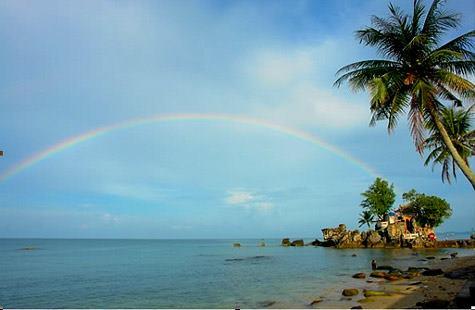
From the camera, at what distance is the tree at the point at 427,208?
296ft

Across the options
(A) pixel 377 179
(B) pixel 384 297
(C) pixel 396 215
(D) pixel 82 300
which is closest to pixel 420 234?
(C) pixel 396 215

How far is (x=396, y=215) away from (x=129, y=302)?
263ft

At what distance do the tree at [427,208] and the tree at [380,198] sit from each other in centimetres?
390

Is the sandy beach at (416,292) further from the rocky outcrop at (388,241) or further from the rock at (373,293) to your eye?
the rocky outcrop at (388,241)

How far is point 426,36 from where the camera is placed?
18.8 meters

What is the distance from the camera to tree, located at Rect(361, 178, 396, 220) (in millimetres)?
97438

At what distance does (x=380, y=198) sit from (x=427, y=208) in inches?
431

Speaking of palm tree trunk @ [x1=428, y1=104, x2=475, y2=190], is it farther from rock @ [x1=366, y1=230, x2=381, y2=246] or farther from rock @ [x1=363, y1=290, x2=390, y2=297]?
rock @ [x1=366, y1=230, x2=381, y2=246]

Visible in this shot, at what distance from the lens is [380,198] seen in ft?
322

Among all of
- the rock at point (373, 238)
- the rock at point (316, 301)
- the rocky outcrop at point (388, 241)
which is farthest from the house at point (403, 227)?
the rock at point (316, 301)

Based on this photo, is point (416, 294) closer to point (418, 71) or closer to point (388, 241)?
point (418, 71)

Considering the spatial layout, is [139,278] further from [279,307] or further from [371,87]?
[371,87]

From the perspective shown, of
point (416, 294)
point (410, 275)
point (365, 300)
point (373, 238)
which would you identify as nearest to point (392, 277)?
point (410, 275)

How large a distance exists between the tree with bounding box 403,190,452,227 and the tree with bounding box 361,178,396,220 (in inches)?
153
